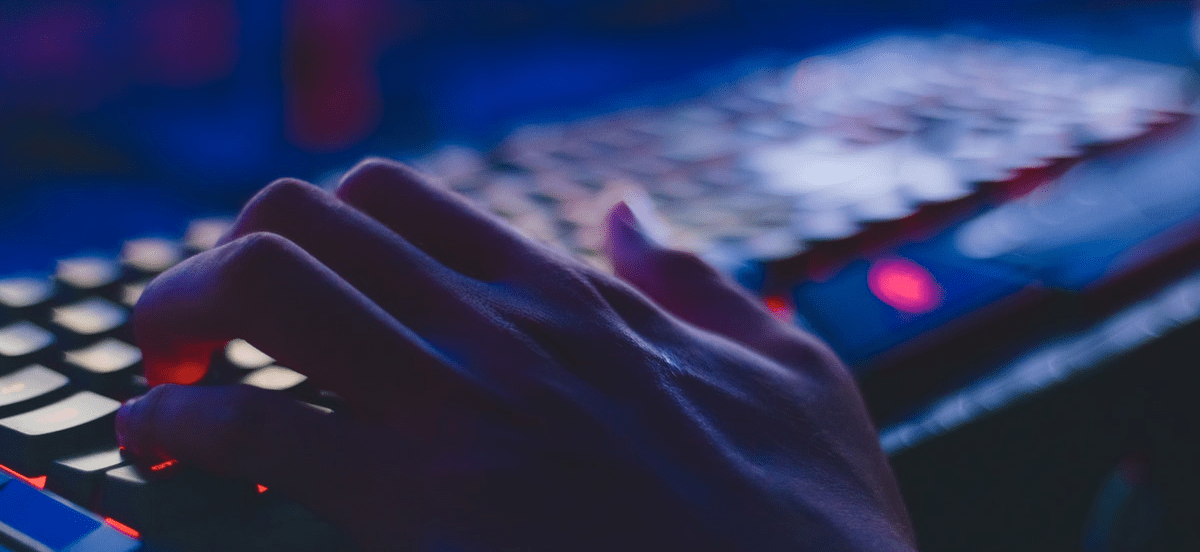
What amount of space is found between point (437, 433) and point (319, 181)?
32 cm

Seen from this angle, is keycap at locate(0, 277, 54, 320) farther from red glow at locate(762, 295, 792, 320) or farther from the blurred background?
red glow at locate(762, 295, 792, 320)

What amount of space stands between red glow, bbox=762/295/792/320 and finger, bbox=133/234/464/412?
9.4 inches

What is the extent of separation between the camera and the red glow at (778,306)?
0.56 m

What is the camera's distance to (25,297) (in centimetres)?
45

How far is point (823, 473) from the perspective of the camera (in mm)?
440

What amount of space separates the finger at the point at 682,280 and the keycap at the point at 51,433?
10.8 inches

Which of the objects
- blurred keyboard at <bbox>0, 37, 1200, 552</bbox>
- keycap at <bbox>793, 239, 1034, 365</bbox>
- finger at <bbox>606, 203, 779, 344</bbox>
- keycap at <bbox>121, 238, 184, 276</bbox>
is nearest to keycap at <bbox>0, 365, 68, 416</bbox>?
blurred keyboard at <bbox>0, 37, 1200, 552</bbox>

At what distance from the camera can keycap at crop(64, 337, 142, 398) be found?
402 mm

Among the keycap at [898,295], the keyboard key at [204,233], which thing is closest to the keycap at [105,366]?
the keyboard key at [204,233]

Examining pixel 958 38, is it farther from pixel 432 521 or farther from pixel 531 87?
pixel 432 521

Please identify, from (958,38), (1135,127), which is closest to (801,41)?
(958,38)

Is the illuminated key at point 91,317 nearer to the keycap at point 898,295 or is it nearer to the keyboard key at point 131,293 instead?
the keyboard key at point 131,293

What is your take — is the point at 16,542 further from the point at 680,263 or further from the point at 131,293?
the point at 680,263

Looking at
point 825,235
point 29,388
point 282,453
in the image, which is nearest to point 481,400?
point 282,453
